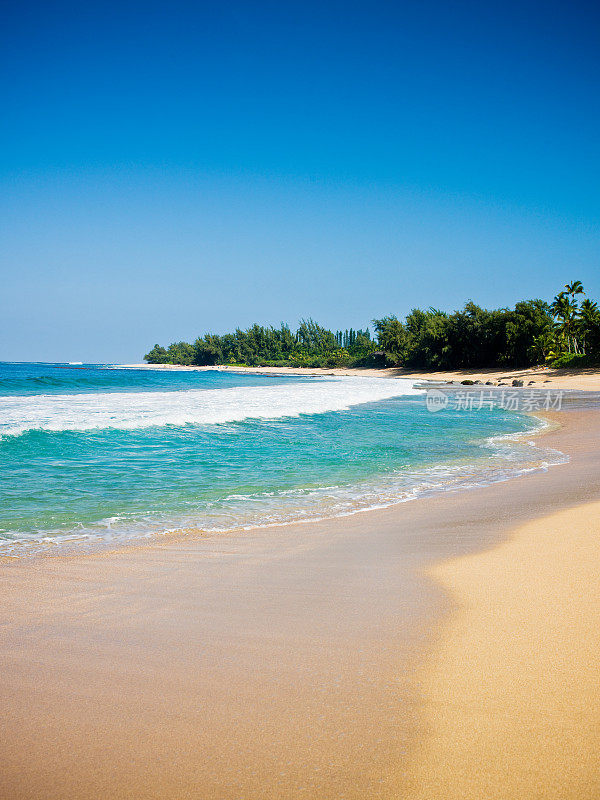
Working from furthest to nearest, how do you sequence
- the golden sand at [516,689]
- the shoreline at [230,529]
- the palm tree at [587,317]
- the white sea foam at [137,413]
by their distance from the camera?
1. the palm tree at [587,317]
2. the white sea foam at [137,413]
3. the shoreline at [230,529]
4. the golden sand at [516,689]

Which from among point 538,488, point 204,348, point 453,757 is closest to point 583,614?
point 453,757

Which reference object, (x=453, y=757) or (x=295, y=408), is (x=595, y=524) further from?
(x=295, y=408)

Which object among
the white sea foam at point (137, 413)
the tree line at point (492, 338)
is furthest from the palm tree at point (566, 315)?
the white sea foam at point (137, 413)

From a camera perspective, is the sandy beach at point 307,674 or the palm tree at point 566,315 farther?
the palm tree at point 566,315

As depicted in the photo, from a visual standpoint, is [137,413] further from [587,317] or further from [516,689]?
[587,317]

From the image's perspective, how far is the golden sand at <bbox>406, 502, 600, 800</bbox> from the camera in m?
1.67

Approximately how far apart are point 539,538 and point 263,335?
146054 mm

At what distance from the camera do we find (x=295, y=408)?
2122 cm

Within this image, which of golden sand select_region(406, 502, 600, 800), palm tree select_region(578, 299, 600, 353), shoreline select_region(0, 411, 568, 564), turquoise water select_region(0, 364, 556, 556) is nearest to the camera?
golden sand select_region(406, 502, 600, 800)

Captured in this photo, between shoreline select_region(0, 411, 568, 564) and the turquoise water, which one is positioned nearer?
shoreline select_region(0, 411, 568, 564)

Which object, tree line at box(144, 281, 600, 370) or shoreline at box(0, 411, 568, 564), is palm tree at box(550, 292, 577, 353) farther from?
shoreline at box(0, 411, 568, 564)

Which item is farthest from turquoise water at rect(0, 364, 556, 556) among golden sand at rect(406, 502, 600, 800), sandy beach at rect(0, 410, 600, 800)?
golden sand at rect(406, 502, 600, 800)

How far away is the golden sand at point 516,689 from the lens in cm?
167

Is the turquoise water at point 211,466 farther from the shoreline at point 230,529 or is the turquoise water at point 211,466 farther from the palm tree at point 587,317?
the palm tree at point 587,317
